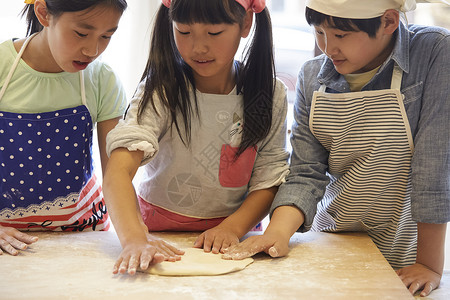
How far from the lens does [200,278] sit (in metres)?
1.11

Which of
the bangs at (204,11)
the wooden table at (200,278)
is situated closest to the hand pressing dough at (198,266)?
the wooden table at (200,278)

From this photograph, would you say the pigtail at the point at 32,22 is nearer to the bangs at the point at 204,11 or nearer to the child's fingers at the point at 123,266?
the bangs at the point at 204,11

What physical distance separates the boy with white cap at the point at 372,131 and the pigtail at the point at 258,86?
3.9 inches

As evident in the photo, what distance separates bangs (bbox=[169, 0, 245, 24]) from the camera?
3.98ft

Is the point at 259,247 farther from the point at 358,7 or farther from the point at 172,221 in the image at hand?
the point at 358,7

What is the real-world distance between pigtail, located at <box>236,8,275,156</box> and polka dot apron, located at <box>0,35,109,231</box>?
424 mm

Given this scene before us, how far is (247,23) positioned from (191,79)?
0.67 ft

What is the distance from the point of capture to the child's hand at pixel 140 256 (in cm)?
108

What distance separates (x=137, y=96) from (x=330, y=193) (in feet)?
1.93

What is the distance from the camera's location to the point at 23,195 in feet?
4.74

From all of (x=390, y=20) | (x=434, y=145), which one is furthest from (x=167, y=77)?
(x=434, y=145)

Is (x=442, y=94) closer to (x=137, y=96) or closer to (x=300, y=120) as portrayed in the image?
(x=300, y=120)

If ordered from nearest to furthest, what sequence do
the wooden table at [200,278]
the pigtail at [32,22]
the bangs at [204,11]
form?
1. the wooden table at [200,278]
2. the bangs at [204,11]
3. the pigtail at [32,22]

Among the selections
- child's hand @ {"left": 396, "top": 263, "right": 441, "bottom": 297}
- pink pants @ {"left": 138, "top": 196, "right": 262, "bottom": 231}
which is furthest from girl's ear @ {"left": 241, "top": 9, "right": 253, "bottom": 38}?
child's hand @ {"left": 396, "top": 263, "right": 441, "bottom": 297}
